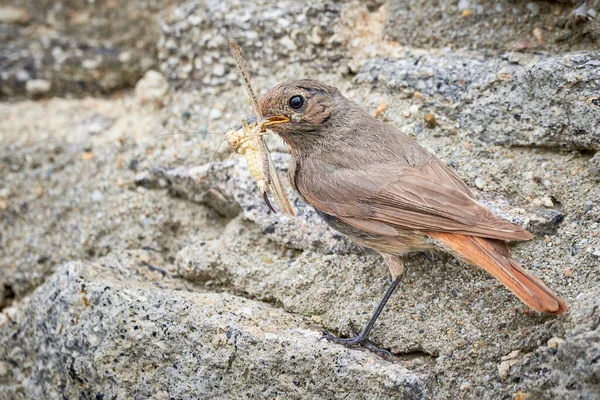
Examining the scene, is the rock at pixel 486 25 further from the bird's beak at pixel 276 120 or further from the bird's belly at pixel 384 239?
the bird's belly at pixel 384 239

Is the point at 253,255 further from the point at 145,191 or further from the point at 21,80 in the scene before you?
the point at 21,80

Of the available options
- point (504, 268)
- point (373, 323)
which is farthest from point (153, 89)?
point (504, 268)

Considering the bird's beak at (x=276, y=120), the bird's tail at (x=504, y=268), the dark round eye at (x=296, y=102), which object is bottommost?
the bird's tail at (x=504, y=268)

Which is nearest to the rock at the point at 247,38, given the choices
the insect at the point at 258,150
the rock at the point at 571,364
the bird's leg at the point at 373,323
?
the insect at the point at 258,150

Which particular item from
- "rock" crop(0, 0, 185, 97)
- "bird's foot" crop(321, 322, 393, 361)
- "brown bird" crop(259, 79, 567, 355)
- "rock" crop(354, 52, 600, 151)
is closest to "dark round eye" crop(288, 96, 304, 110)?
"brown bird" crop(259, 79, 567, 355)

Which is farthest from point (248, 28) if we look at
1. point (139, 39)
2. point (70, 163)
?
point (70, 163)

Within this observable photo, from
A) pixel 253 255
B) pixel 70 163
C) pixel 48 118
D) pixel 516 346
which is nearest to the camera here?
pixel 516 346

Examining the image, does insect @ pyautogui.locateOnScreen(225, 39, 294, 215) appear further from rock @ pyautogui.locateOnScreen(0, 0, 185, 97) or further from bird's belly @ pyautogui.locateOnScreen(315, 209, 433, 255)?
rock @ pyautogui.locateOnScreen(0, 0, 185, 97)
